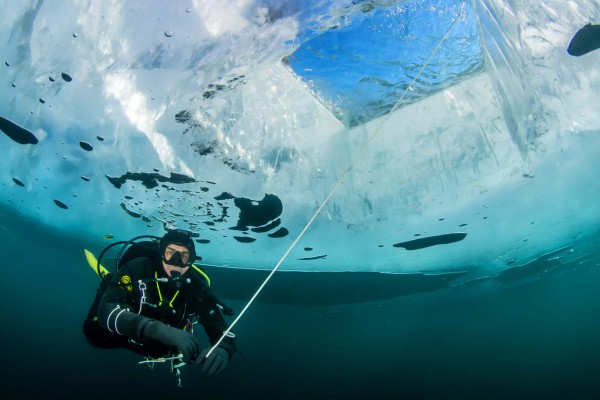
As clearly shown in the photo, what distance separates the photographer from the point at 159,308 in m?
4.73

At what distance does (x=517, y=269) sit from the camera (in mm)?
25875

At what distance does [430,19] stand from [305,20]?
2.44m

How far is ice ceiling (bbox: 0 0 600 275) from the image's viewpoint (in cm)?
562

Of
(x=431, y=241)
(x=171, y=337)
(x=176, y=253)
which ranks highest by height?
(x=176, y=253)

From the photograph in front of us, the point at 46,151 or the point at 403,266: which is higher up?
the point at 46,151

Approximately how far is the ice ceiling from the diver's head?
136 inches

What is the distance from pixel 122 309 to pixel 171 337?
33.0 inches

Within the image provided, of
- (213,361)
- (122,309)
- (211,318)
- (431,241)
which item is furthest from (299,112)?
(431,241)

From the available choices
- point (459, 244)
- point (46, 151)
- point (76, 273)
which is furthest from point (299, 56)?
point (76, 273)

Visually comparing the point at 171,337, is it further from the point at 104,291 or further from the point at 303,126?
the point at 303,126

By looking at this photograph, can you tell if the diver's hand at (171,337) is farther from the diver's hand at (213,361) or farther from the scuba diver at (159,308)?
the diver's hand at (213,361)

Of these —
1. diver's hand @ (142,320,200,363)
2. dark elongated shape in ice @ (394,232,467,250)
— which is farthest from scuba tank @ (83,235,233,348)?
dark elongated shape in ice @ (394,232,467,250)

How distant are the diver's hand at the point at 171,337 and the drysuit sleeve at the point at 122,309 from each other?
10cm

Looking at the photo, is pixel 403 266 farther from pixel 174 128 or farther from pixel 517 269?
pixel 174 128
